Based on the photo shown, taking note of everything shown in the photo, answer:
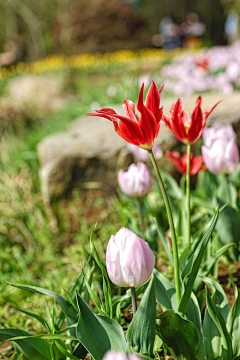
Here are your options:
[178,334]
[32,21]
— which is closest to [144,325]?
[178,334]

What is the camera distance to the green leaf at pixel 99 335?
1017 mm

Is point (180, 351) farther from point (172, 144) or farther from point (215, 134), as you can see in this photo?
point (172, 144)

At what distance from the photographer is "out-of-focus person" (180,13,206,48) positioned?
18000mm

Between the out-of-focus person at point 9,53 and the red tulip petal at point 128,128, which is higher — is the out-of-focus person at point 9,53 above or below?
above

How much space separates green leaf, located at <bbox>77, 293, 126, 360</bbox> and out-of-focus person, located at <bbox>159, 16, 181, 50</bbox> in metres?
18.0

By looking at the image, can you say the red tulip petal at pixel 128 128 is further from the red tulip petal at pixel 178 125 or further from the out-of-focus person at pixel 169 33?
the out-of-focus person at pixel 169 33

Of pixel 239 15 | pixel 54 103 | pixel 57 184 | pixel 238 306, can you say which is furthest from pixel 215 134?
pixel 239 15

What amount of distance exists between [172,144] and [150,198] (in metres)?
0.52

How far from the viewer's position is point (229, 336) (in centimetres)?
112

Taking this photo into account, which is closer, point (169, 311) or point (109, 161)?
point (169, 311)

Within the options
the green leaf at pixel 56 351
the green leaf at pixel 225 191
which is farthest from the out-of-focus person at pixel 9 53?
the green leaf at pixel 56 351

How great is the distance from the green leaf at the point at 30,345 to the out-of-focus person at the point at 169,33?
17.9 metres

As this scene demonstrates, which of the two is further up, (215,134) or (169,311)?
(215,134)

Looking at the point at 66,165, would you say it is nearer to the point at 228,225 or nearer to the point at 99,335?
the point at 228,225
